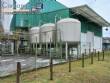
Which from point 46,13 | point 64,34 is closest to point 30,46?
point 46,13

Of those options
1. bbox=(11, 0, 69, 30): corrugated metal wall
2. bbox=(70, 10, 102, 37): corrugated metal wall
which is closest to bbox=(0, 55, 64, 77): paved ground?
bbox=(11, 0, 69, 30): corrugated metal wall

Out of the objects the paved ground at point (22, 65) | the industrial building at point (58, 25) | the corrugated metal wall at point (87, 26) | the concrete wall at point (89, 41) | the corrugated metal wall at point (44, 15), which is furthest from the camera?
the concrete wall at point (89, 41)

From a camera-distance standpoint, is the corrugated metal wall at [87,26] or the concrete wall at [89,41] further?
the concrete wall at [89,41]

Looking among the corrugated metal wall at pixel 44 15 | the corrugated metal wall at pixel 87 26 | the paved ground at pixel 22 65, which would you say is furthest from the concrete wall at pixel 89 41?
the paved ground at pixel 22 65

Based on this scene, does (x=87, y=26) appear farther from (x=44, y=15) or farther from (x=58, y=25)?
(x=58, y=25)

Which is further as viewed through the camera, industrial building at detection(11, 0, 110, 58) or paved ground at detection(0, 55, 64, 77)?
industrial building at detection(11, 0, 110, 58)

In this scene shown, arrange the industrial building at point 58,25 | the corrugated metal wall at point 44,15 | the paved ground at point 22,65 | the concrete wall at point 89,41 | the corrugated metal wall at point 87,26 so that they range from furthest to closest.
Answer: the concrete wall at point 89,41, the corrugated metal wall at point 87,26, the corrugated metal wall at point 44,15, the industrial building at point 58,25, the paved ground at point 22,65

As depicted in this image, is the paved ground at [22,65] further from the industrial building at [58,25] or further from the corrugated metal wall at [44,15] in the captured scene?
the corrugated metal wall at [44,15]

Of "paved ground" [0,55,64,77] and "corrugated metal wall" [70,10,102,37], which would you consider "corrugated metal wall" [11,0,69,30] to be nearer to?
"corrugated metal wall" [70,10,102,37]

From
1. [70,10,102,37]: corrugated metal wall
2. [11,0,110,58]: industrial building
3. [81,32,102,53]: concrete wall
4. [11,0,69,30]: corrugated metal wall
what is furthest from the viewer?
[81,32,102,53]: concrete wall

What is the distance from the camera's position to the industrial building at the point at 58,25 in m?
31.8

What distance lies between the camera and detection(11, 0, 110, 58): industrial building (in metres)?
31.8

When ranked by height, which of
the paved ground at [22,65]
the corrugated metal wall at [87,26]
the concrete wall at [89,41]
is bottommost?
the paved ground at [22,65]

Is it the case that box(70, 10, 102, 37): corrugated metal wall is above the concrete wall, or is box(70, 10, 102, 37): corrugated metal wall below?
above
